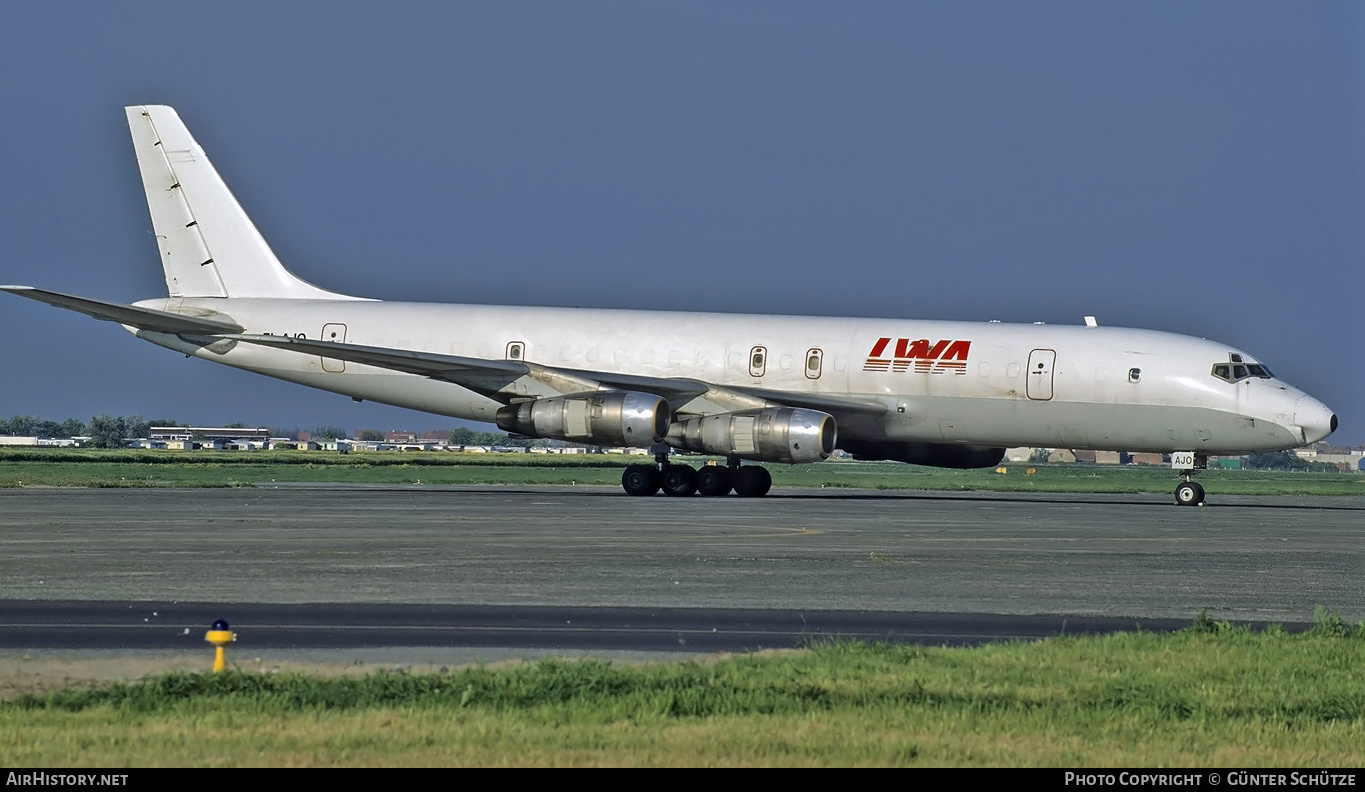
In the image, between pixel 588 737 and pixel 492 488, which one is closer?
pixel 588 737

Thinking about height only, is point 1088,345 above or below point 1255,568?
above

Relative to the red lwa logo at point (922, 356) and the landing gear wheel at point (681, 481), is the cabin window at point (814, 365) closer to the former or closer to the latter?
the red lwa logo at point (922, 356)

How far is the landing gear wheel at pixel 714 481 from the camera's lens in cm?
3650

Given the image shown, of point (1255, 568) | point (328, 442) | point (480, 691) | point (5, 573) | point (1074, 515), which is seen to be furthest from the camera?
point (328, 442)

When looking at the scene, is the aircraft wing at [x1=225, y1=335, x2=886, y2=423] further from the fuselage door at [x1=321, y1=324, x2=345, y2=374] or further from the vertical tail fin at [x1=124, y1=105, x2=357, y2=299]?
the vertical tail fin at [x1=124, y1=105, x2=357, y2=299]

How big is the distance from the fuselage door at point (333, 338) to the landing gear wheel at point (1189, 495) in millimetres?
19964

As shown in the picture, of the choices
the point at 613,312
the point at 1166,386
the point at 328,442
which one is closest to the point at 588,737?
the point at 1166,386

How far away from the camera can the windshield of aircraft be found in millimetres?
34000

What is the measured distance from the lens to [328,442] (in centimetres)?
15950

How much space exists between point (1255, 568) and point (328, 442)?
146 m

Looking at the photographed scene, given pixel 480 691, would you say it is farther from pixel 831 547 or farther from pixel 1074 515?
pixel 1074 515

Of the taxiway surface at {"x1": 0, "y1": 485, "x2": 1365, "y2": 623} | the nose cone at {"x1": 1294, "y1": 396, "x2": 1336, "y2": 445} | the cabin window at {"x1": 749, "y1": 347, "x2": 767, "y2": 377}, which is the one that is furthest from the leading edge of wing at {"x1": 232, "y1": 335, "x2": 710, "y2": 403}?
the nose cone at {"x1": 1294, "y1": 396, "x2": 1336, "y2": 445}

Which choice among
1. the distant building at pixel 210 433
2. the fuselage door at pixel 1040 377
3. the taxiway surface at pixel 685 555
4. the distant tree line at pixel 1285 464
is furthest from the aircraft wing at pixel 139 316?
the distant building at pixel 210 433
